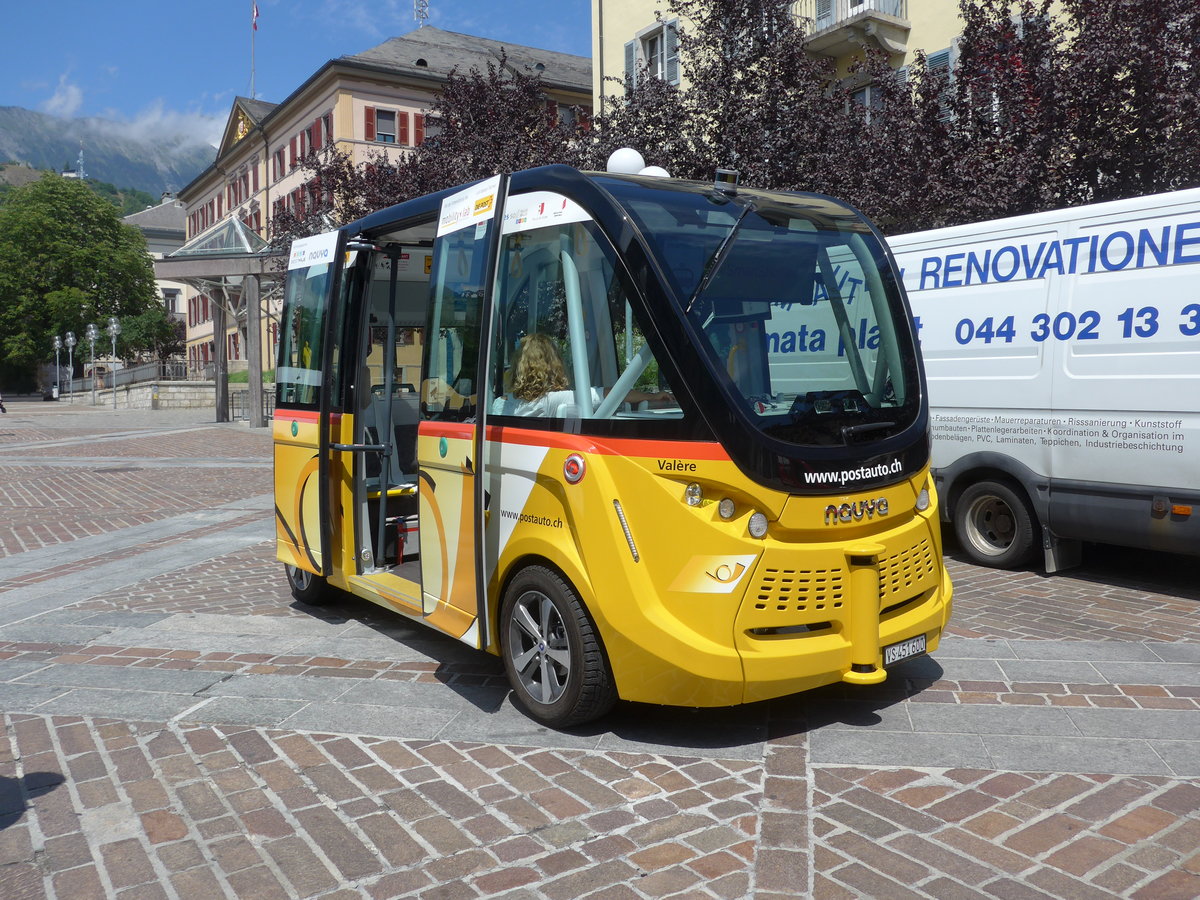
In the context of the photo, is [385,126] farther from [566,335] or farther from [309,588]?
[566,335]

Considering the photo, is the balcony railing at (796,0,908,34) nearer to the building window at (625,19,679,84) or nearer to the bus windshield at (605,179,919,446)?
the building window at (625,19,679,84)

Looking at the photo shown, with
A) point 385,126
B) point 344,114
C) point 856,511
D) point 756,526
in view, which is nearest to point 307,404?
point 756,526

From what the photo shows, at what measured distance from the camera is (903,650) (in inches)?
183

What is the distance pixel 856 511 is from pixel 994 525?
14.5 feet

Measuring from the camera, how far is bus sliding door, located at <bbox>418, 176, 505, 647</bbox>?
16.4 feet

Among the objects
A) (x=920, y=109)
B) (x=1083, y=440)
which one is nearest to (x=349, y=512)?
(x=1083, y=440)

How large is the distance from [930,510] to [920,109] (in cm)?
1063

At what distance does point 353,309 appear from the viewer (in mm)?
6379

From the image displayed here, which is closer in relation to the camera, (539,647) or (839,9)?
(539,647)

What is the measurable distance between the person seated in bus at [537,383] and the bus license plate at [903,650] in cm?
171

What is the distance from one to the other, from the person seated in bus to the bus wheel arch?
4702 millimetres

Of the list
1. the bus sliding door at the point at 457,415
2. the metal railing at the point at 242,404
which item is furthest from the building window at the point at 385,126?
the bus sliding door at the point at 457,415

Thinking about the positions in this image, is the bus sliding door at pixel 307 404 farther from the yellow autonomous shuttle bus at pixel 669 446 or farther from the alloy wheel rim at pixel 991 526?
the alloy wheel rim at pixel 991 526

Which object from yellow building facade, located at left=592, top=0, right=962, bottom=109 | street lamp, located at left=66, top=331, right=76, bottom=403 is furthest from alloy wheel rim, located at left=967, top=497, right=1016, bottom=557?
street lamp, located at left=66, top=331, right=76, bottom=403
